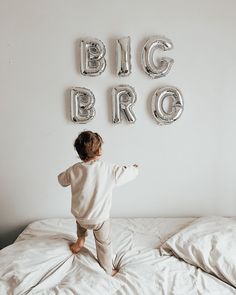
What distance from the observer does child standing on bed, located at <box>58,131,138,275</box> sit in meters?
1.49

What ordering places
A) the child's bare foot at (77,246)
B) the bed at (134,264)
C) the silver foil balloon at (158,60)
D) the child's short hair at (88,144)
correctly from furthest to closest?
1. the silver foil balloon at (158,60)
2. the child's bare foot at (77,246)
3. the child's short hair at (88,144)
4. the bed at (134,264)

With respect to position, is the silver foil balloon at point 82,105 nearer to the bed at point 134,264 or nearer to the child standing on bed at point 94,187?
the child standing on bed at point 94,187

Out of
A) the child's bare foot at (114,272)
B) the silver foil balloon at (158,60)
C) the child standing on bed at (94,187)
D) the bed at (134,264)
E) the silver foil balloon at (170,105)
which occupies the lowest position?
the child's bare foot at (114,272)

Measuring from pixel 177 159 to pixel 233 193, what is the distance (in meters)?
0.46

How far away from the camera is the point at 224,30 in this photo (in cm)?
197

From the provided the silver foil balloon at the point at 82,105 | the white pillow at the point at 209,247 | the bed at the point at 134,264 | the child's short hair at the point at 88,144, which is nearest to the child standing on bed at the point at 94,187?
the child's short hair at the point at 88,144

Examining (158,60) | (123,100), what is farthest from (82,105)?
(158,60)

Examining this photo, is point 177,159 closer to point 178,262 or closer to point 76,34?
point 178,262

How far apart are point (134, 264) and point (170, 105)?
1.03 m

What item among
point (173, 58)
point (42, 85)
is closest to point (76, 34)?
point (42, 85)

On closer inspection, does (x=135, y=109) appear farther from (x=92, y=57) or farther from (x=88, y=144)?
(x=88, y=144)

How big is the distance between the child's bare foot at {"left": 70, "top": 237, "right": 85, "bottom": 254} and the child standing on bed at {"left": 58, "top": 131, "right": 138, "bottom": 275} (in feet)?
0.38

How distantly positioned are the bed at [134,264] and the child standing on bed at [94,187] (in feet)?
0.38

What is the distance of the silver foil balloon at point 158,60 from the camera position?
1.94 meters
